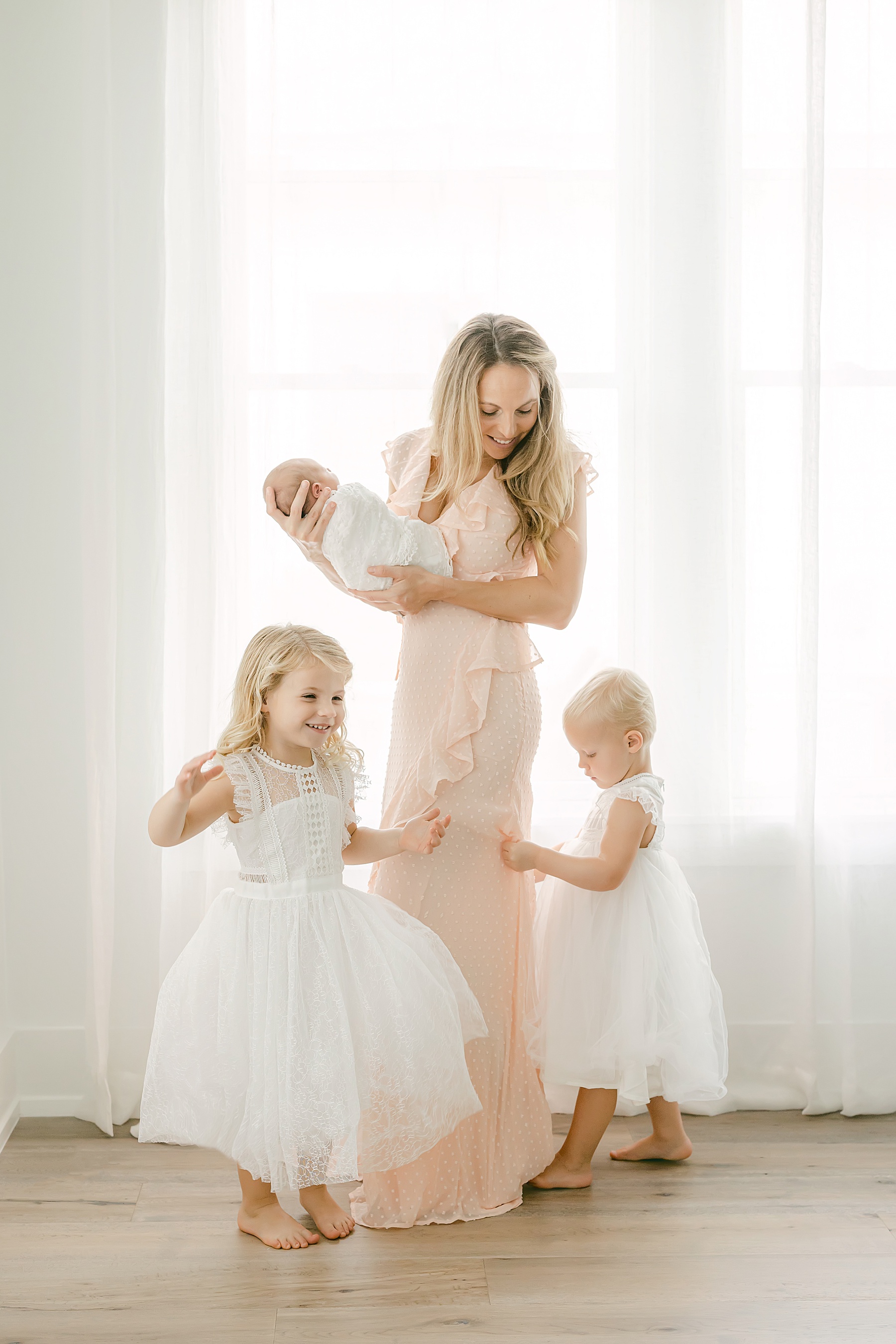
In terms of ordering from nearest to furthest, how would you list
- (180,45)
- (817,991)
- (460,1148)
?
1. (460,1148)
2. (180,45)
3. (817,991)

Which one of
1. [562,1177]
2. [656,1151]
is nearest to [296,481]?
[562,1177]

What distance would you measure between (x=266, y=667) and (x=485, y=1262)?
40.9 inches

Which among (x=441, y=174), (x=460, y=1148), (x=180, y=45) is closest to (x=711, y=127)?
(x=441, y=174)

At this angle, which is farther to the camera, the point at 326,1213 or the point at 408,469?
the point at 408,469

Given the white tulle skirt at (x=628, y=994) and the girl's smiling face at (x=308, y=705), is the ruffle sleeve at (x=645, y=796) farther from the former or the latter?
the girl's smiling face at (x=308, y=705)

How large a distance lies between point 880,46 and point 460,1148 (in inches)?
95.8

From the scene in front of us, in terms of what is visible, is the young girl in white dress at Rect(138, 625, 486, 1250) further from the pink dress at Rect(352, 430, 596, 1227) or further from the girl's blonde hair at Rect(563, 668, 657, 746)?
the girl's blonde hair at Rect(563, 668, 657, 746)

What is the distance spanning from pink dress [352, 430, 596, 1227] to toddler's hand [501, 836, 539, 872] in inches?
1.4

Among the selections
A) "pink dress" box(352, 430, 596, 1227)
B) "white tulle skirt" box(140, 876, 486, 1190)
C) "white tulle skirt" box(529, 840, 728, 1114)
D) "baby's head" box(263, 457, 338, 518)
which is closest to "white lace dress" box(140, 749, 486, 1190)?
"white tulle skirt" box(140, 876, 486, 1190)

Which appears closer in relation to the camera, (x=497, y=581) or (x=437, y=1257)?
(x=437, y=1257)

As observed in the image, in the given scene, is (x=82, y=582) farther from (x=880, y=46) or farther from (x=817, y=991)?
(x=880, y=46)

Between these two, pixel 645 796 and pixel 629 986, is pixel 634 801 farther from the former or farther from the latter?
pixel 629 986

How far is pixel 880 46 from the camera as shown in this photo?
2.49m

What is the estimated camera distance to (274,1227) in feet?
6.36
